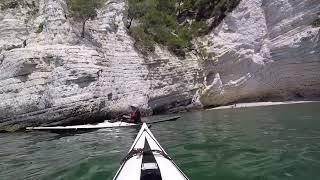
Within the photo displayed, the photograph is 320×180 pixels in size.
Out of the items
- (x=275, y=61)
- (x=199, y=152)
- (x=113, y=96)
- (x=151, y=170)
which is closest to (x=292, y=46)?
(x=275, y=61)

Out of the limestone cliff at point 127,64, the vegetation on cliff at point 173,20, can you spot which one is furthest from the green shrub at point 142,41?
the limestone cliff at point 127,64

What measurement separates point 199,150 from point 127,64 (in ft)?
38.6

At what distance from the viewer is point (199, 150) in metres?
10.3

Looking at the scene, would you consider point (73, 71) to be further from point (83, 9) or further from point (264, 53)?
point (264, 53)

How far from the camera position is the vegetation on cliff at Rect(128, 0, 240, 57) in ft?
78.6

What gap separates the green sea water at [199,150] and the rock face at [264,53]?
24.5ft

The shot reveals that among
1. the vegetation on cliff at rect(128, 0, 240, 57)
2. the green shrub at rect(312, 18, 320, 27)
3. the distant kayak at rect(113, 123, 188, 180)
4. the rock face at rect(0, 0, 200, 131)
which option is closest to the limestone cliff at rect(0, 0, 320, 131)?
the rock face at rect(0, 0, 200, 131)

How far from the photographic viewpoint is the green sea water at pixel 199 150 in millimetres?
7941

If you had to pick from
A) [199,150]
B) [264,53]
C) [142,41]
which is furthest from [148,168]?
[264,53]

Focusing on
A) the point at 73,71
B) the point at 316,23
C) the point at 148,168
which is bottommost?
the point at 148,168

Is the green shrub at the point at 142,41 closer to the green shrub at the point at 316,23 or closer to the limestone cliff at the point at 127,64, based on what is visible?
the limestone cliff at the point at 127,64

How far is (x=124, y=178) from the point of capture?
592 centimetres

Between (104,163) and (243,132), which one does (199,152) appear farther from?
(243,132)

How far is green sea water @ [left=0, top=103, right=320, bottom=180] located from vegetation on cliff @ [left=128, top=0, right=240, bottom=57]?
883 cm
